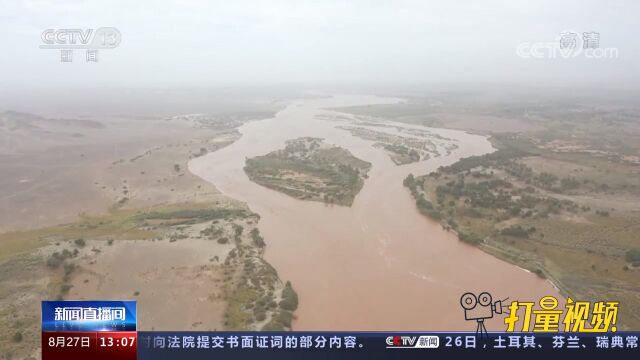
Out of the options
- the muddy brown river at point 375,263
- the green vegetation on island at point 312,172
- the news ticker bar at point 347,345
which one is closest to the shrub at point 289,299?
the muddy brown river at point 375,263

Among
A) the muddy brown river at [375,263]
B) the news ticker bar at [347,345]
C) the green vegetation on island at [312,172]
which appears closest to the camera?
the news ticker bar at [347,345]

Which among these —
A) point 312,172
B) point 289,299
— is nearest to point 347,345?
point 289,299

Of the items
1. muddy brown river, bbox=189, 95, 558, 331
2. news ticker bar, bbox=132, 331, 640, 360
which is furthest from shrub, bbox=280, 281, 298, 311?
news ticker bar, bbox=132, 331, 640, 360

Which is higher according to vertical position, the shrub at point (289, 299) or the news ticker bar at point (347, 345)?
the news ticker bar at point (347, 345)

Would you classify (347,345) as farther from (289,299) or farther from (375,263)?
(375,263)

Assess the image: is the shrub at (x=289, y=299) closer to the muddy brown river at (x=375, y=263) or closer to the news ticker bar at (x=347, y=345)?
the muddy brown river at (x=375, y=263)

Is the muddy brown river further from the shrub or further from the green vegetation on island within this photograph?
the green vegetation on island

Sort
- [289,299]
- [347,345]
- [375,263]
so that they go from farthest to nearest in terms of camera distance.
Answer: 1. [375,263]
2. [289,299]
3. [347,345]

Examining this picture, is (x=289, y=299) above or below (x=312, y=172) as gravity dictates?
below
